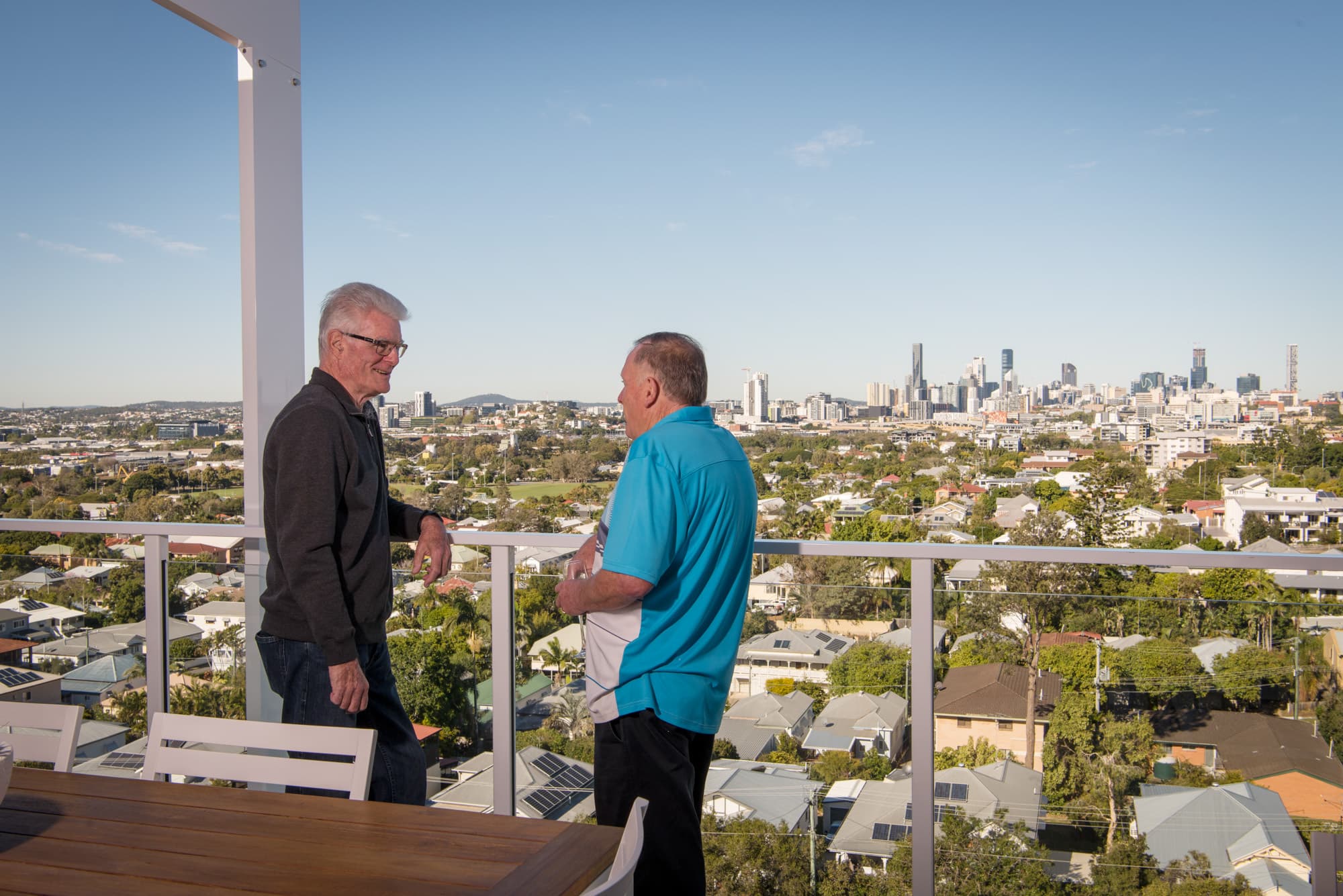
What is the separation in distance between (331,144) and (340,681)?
22265 mm

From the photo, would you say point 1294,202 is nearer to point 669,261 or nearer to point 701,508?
point 669,261

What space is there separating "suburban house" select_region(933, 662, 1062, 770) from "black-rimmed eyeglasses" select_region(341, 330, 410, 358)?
1640mm

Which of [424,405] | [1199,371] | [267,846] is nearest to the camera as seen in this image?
[267,846]

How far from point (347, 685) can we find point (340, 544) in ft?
1.01

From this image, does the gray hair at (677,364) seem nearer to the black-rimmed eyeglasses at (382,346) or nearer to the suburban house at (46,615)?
the black-rimmed eyeglasses at (382,346)

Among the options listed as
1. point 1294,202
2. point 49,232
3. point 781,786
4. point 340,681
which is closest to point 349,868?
point 340,681

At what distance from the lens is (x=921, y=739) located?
7.75 ft

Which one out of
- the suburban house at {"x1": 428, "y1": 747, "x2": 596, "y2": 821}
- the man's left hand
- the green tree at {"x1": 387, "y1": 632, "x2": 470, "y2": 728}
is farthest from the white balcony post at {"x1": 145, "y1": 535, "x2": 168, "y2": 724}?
the man's left hand

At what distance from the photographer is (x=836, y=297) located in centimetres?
3077

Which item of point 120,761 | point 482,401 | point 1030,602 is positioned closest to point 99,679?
point 120,761

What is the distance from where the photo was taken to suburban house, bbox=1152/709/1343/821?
2145mm

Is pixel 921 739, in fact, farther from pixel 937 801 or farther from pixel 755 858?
pixel 755 858

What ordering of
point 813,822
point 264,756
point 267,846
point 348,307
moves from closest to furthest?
point 267,846 → point 264,756 → point 348,307 → point 813,822

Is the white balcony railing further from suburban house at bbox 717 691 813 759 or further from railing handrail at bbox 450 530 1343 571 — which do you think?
suburban house at bbox 717 691 813 759
